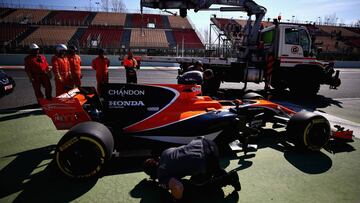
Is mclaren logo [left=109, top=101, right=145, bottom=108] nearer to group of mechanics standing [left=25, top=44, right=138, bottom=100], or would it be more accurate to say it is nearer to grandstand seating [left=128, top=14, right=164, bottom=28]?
A: group of mechanics standing [left=25, top=44, right=138, bottom=100]

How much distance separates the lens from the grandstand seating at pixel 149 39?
3516 centimetres

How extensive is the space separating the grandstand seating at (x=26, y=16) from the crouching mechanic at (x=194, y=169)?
4594 centimetres

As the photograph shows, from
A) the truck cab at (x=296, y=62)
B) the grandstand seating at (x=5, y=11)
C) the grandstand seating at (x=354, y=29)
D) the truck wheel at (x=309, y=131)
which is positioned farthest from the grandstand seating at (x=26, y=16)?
the grandstand seating at (x=354, y=29)

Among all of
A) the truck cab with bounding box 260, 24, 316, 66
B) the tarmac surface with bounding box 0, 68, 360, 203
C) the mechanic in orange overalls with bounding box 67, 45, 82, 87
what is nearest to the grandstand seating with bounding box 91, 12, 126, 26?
the truck cab with bounding box 260, 24, 316, 66

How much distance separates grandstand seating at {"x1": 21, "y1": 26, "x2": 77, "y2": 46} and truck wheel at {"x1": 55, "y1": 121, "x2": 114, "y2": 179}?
34.3 metres

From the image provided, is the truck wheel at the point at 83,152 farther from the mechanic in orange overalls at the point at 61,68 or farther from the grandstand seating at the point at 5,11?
the grandstand seating at the point at 5,11

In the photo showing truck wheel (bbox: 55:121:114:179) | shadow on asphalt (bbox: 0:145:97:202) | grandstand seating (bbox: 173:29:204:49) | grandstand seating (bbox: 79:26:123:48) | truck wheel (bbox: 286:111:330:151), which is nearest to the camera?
shadow on asphalt (bbox: 0:145:97:202)

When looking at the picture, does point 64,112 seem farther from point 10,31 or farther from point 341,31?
point 341,31

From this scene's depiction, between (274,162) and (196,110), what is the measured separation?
1455 mm

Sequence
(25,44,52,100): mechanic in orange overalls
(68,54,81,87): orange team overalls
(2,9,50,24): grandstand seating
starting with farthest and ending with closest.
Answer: (2,9,50,24): grandstand seating < (68,54,81,87): orange team overalls < (25,44,52,100): mechanic in orange overalls

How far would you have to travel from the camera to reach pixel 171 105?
387cm

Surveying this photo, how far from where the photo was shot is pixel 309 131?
4.04 metres

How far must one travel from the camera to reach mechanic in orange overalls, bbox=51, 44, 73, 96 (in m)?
6.24

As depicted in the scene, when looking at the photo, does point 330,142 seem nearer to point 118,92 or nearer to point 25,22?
point 118,92
